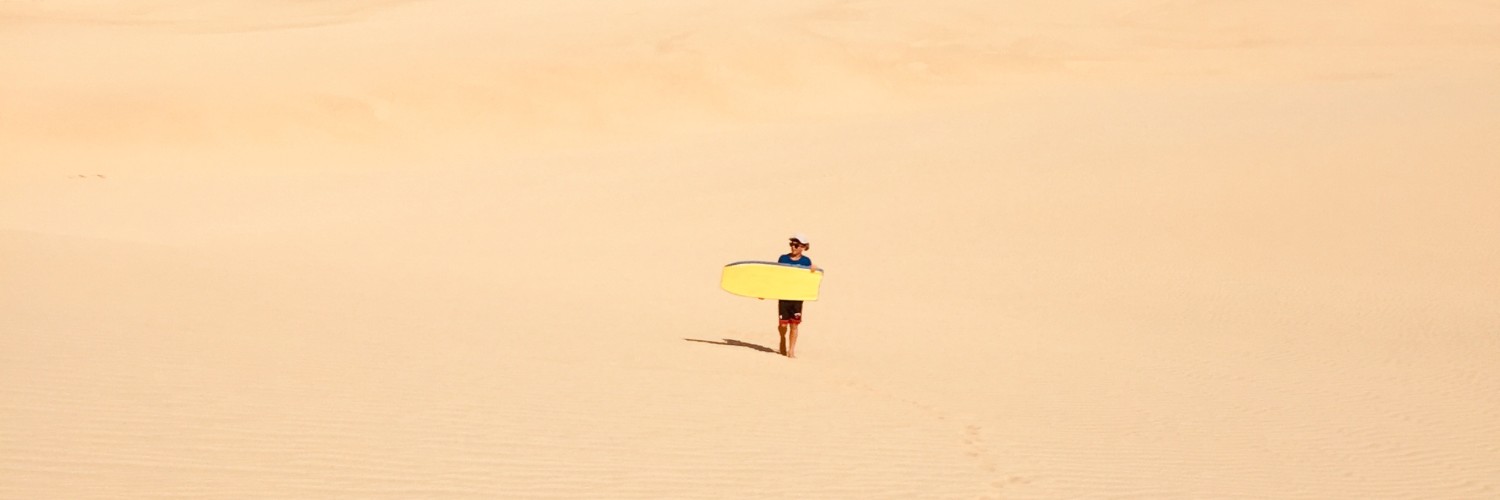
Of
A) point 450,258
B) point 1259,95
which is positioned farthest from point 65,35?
point 1259,95

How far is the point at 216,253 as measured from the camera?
15852 millimetres

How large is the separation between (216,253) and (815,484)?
34.2 feet

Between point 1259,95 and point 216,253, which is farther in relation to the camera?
point 1259,95

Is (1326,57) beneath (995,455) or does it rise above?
above

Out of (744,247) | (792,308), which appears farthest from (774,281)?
(744,247)

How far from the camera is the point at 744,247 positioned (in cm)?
2306

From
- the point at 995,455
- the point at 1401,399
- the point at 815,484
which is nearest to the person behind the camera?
the point at 815,484

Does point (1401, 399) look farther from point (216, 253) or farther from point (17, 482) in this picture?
point (216, 253)

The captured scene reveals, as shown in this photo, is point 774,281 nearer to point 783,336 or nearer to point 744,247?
point 783,336

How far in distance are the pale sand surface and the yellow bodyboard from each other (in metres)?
0.66

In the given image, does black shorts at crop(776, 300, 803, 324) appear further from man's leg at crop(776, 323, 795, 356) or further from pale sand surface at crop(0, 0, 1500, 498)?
pale sand surface at crop(0, 0, 1500, 498)

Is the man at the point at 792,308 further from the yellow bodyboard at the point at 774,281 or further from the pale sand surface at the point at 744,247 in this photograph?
the pale sand surface at the point at 744,247

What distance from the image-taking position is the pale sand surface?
27.0ft

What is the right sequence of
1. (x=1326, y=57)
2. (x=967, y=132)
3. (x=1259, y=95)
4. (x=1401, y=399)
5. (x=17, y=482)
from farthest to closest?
1. (x=1326, y=57)
2. (x=1259, y=95)
3. (x=967, y=132)
4. (x=1401, y=399)
5. (x=17, y=482)
